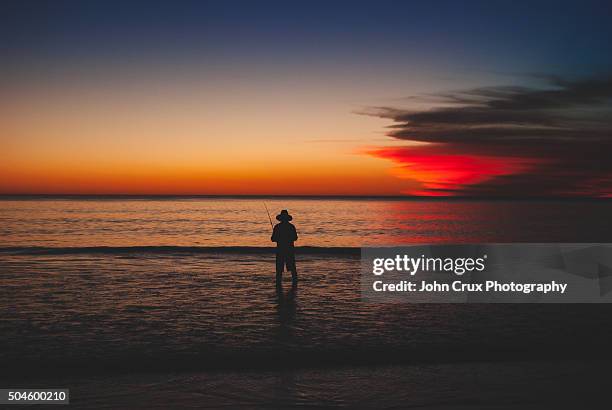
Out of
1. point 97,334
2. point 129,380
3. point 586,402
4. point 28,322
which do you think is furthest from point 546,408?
point 28,322

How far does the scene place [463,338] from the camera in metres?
8.72

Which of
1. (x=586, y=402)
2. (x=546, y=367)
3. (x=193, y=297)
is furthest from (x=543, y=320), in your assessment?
(x=193, y=297)

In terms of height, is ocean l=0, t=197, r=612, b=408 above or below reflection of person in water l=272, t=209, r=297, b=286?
below

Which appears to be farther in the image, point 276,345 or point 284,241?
point 284,241

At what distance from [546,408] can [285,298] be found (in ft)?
25.6

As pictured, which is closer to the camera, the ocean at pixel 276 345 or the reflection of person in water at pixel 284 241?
the ocean at pixel 276 345

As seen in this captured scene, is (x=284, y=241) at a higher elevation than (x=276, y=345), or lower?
higher

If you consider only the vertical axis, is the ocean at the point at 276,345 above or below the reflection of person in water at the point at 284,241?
below

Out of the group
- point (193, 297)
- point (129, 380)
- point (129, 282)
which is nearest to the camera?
point (129, 380)

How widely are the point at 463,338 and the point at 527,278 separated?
8688 mm

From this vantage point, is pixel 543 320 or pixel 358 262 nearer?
pixel 543 320

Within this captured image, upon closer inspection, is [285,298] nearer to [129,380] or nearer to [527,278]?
[129,380]

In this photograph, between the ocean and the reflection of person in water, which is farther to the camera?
the reflection of person in water

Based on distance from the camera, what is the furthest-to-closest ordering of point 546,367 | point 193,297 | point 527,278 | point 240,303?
point 527,278 < point 193,297 < point 240,303 < point 546,367
